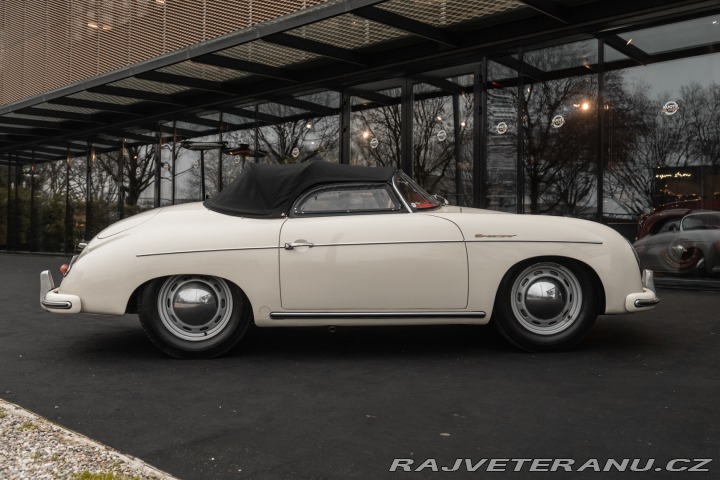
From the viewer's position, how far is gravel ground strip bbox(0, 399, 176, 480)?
6.98 ft

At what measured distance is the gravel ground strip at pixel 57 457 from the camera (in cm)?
213

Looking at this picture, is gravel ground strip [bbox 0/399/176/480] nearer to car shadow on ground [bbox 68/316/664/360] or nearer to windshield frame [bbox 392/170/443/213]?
car shadow on ground [bbox 68/316/664/360]

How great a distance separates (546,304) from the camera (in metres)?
4.00

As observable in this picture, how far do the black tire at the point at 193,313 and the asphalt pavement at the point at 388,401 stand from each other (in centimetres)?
11

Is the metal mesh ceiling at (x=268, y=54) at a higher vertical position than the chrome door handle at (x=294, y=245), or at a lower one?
higher

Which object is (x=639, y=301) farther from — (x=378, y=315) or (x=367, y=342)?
(x=367, y=342)

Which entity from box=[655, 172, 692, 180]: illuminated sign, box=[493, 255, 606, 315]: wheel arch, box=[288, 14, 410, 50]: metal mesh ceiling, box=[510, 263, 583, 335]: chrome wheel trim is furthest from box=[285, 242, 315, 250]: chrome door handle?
box=[655, 172, 692, 180]: illuminated sign

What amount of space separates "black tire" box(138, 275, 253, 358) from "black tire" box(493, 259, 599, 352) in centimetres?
174

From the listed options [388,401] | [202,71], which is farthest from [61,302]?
[202,71]

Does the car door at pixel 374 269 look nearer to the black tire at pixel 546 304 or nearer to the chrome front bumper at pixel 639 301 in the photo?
the black tire at pixel 546 304

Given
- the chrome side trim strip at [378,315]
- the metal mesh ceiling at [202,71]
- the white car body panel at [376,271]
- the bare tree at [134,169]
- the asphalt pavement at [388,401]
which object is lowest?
the asphalt pavement at [388,401]

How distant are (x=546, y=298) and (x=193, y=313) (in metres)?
2.34

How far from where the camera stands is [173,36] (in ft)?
34.2

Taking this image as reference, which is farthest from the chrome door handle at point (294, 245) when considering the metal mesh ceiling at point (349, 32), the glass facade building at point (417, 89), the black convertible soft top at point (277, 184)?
the metal mesh ceiling at point (349, 32)
